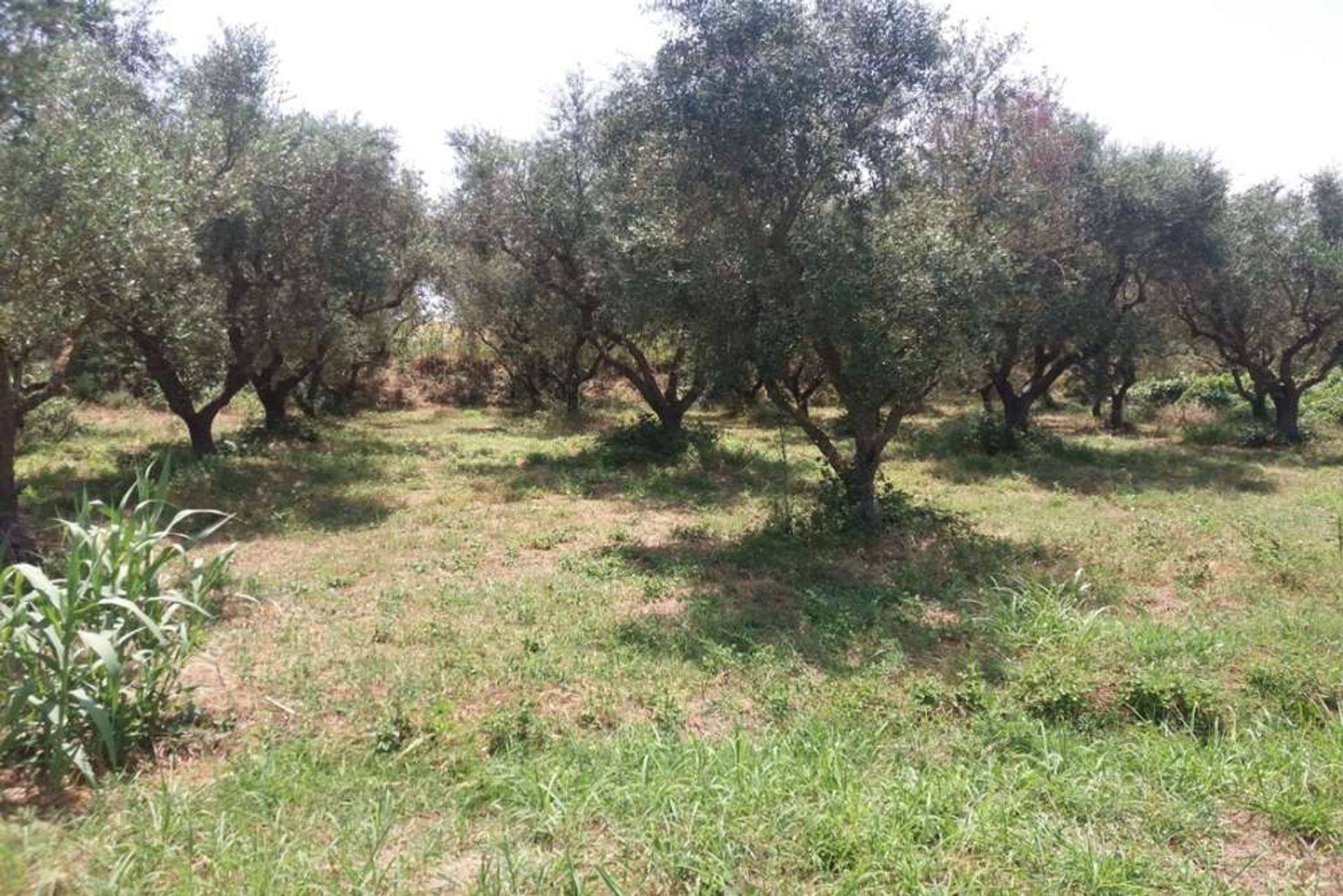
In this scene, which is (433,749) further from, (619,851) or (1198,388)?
(1198,388)

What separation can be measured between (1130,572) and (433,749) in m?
7.89

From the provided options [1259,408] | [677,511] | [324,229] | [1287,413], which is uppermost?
[324,229]

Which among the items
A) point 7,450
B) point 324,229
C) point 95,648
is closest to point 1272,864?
point 95,648

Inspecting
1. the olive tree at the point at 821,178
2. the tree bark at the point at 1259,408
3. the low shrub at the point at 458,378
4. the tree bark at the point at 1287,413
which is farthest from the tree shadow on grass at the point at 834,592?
the low shrub at the point at 458,378

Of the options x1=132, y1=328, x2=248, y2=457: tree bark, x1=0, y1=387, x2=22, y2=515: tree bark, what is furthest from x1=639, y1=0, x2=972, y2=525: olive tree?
x1=132, y1=328, x2=248, y2=457: tree bark

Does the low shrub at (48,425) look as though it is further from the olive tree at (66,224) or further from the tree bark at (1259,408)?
the tree bark at (1259,408)

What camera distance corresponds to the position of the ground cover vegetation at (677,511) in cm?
362

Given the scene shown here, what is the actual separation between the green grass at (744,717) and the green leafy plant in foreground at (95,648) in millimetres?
268

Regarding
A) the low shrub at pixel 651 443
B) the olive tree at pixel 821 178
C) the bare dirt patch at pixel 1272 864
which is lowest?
the bare dirt patch at pixel 1272 864

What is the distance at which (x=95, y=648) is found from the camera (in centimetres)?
358

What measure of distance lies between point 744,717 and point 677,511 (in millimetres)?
7883

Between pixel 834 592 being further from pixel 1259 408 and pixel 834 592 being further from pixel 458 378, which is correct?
pixel 458 378

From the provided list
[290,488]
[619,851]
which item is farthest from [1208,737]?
[290,488]

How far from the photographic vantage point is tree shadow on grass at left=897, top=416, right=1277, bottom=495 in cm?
1510
